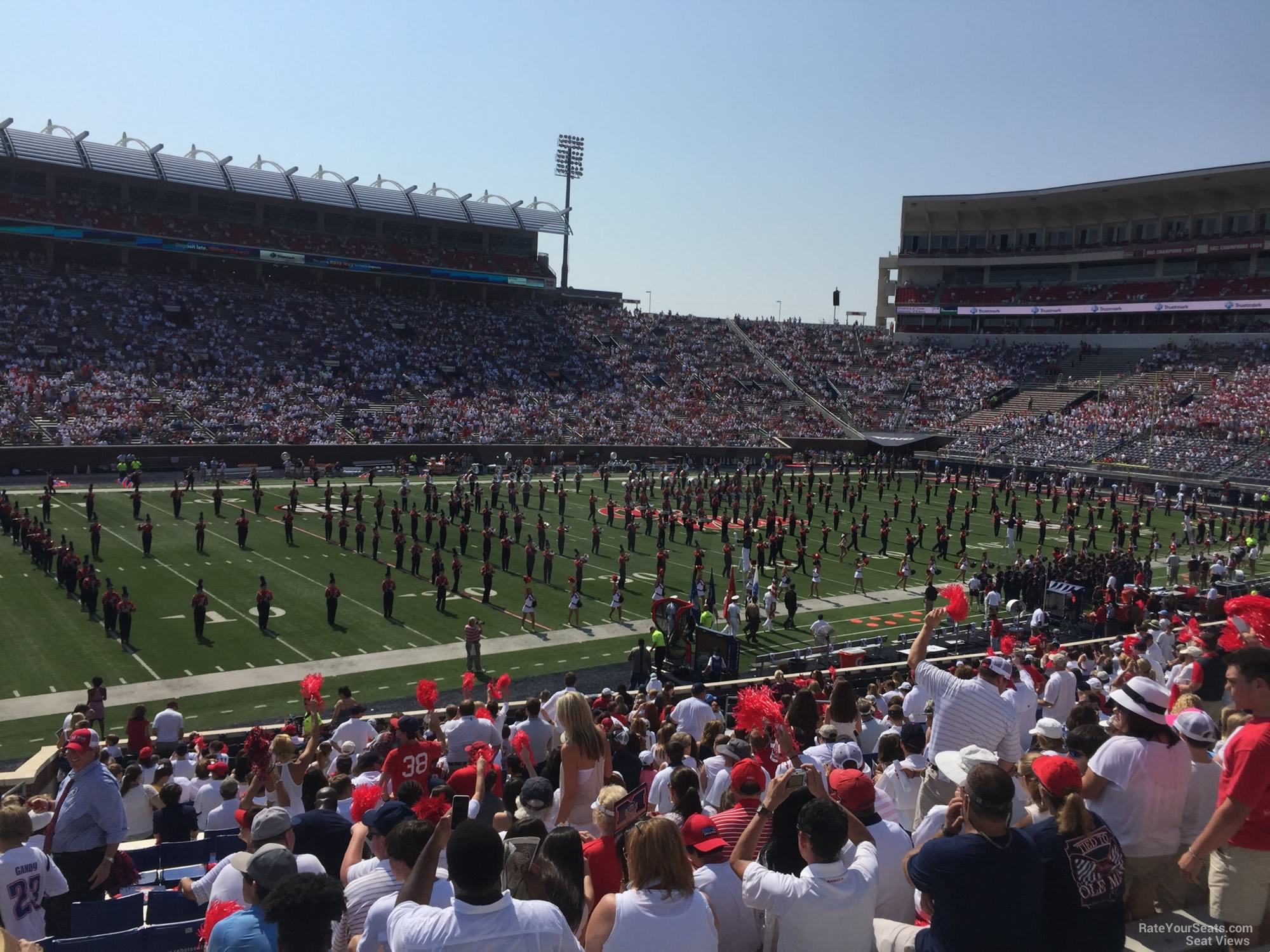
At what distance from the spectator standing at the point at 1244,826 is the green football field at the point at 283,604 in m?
13.2

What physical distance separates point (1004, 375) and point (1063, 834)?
6554 centimetres

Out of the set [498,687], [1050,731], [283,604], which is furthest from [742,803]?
[283,604]

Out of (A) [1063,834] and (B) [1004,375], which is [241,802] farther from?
(B) [1004,375]

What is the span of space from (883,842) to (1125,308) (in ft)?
226

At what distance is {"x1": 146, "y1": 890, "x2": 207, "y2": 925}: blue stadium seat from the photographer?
17.4ft

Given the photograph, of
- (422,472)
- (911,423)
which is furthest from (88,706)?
(911,423)

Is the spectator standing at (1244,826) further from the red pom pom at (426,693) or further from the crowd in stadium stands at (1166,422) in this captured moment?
the crowd in stadium stands at (1166,422)

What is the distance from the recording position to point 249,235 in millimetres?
56312

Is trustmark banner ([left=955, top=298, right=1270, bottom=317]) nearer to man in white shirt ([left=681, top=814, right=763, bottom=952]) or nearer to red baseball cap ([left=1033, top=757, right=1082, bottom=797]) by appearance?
red baseball cap ([left=1033, top=757, right=1082, bottom=797])

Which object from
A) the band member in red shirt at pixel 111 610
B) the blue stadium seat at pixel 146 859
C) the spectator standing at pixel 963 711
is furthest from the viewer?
the band member in red shirt at pixel 111 610

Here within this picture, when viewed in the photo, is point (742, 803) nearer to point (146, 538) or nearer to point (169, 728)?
point (169, 728)

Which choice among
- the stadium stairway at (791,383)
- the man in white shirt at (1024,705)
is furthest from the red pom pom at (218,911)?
the stadium stairway at (791,383)

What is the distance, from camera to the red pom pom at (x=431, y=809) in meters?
4.51

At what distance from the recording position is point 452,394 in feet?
167
